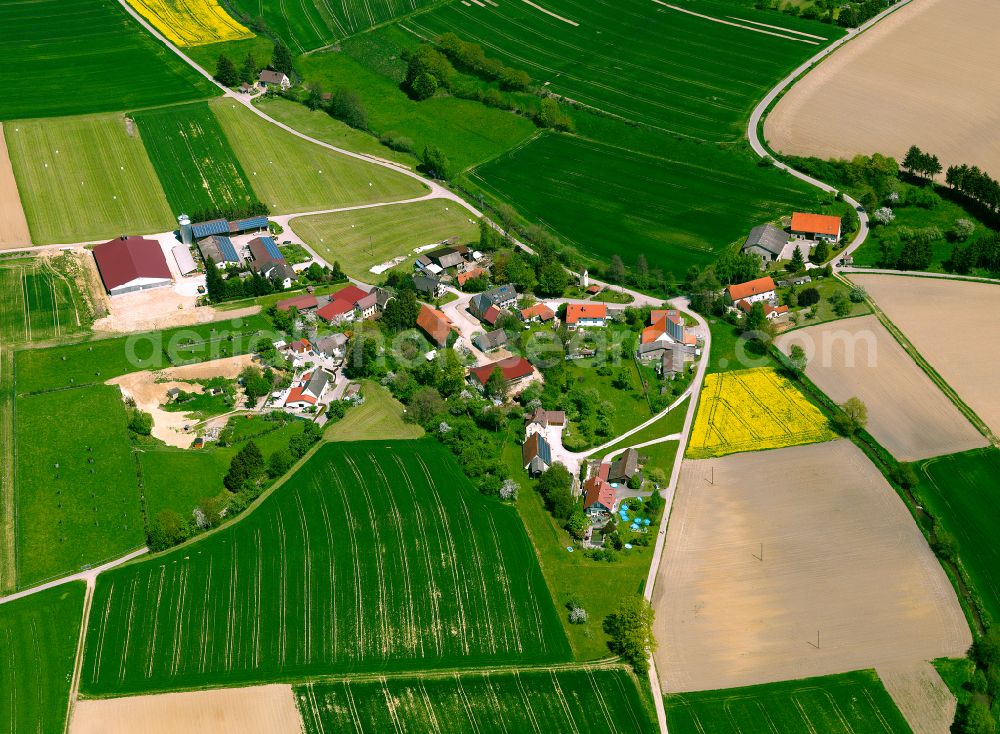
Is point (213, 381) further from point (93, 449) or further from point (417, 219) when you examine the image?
point (417, 219)

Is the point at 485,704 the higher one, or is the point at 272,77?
the point at 272,77

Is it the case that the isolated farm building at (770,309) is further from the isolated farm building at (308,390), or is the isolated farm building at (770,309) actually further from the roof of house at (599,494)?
the isolated farm building at (308,390)

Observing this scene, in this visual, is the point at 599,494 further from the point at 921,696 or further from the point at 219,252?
the point at 219,252

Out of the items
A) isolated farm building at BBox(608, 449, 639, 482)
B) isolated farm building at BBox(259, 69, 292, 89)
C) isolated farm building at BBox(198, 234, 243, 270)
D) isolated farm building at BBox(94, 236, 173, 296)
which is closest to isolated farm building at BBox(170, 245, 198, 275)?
isolated farm building at BBox(94, 236, 173, 296)

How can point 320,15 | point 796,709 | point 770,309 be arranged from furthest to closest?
point 320,15 → point 770,309 → point 796,709

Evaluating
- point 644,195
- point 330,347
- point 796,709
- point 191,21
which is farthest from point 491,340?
point 191,21

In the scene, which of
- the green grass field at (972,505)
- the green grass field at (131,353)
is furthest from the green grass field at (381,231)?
the green grass field at (972,505)
